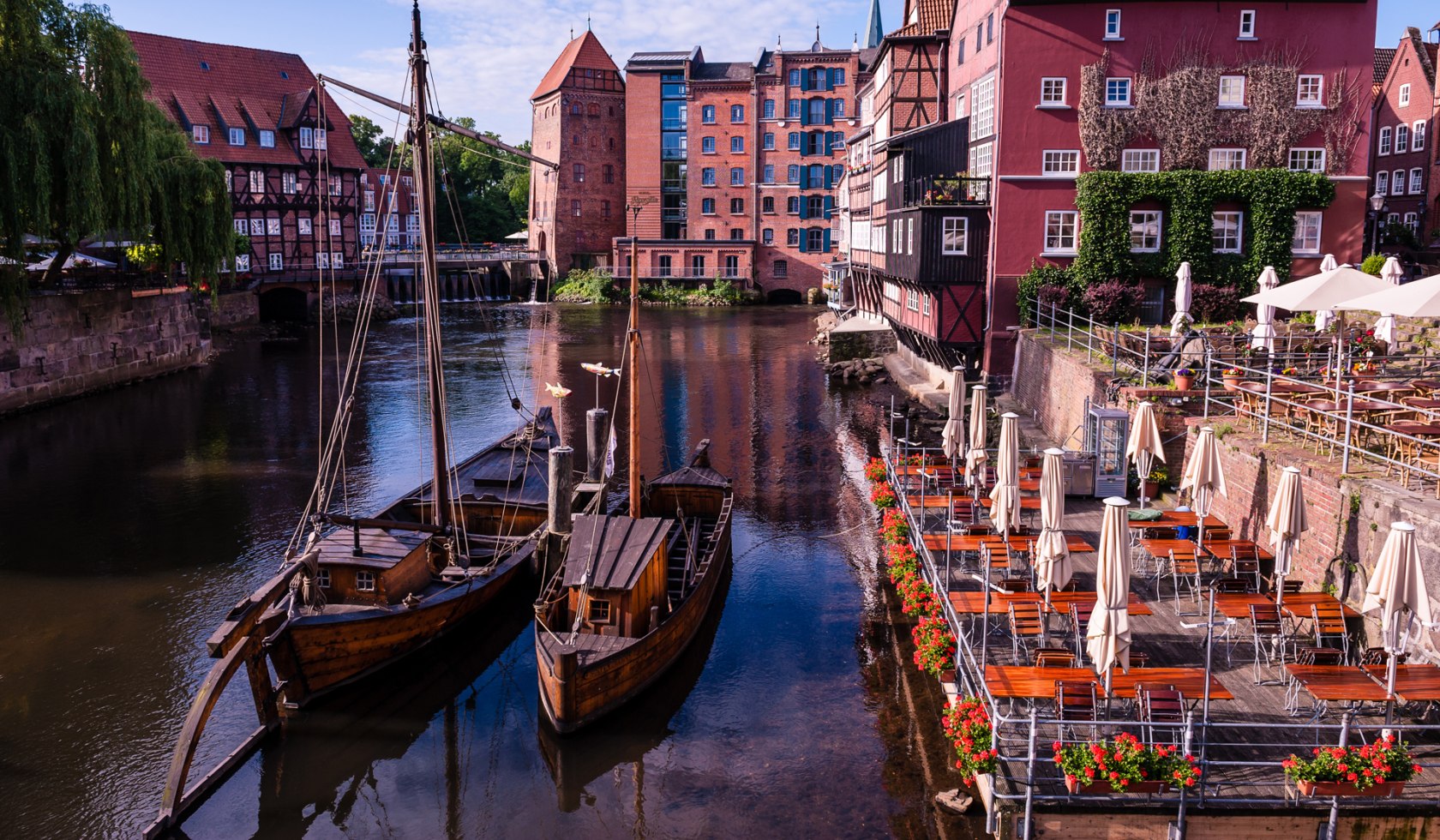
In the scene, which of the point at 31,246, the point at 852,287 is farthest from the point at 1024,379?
the point at 31,246

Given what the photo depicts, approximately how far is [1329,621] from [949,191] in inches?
979

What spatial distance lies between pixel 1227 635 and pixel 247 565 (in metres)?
17.5

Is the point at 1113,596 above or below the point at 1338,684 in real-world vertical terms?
above

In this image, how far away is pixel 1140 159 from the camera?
34.1 metres

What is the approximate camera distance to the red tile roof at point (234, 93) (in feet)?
208

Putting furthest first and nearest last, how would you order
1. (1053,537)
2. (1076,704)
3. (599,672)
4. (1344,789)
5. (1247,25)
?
(1247,25), (599,672), (1053,537), (1076,704), (1344,789)

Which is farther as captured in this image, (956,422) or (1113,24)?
(1113,24)

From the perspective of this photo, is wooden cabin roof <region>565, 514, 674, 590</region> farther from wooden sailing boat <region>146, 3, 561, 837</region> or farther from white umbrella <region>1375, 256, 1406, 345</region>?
white umbrella <region>1375, 256, 1406, 345</region>

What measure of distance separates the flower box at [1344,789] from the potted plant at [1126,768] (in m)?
0.99

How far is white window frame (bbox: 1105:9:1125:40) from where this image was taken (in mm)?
33406

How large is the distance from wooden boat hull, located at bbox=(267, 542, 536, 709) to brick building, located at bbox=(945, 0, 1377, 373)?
75.0 feet

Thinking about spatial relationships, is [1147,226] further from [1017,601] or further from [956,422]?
[1017,601]

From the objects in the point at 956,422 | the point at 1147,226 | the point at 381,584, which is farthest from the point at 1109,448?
the point at 1147,226

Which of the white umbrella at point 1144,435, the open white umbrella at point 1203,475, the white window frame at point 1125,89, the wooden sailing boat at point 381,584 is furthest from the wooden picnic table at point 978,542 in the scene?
the white window frame at point 1125,89
